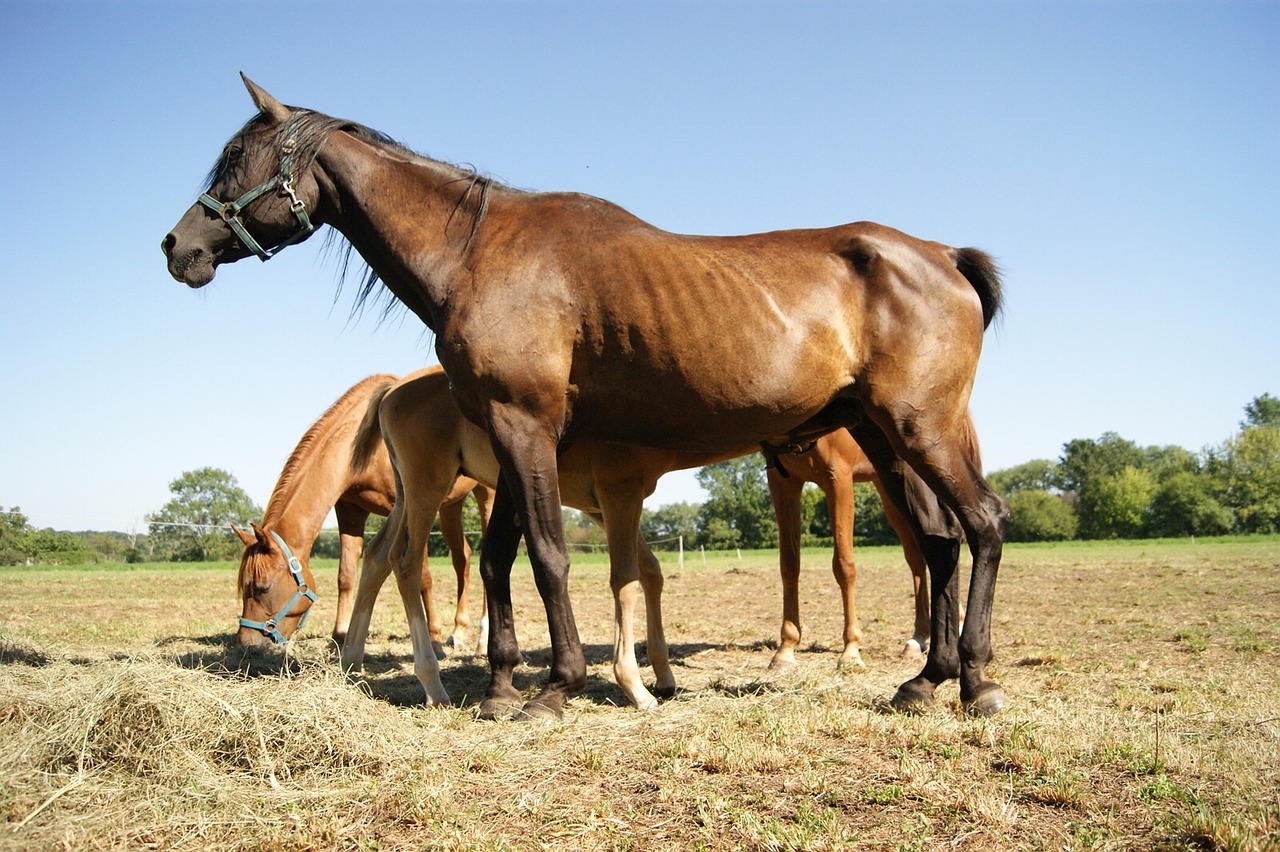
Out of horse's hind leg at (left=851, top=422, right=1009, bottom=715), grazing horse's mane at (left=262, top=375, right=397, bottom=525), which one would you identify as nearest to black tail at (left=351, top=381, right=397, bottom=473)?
grazing horse's mane at (left=262, top=375, right=397, bottom=525)

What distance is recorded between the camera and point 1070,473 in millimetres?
94188

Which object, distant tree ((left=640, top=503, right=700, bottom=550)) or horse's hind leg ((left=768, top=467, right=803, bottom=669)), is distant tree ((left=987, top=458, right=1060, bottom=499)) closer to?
distant tree ((left=640, top=503, right=700, bottom=550))

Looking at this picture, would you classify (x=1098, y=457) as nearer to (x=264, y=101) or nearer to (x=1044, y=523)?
(x=1044, y=523)

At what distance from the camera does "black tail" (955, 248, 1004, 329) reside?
17.0 ft

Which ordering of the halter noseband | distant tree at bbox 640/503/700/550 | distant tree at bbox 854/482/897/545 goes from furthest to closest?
distant tree at bbox 640/503/700/550, distant tree at bbox 854/482/897/545, the halter noseband

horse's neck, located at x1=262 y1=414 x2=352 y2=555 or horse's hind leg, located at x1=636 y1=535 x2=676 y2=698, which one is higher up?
horse's neck, located at x1=262 y1=414 x2=352 y2=555

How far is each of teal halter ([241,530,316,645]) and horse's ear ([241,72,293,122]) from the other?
408cm

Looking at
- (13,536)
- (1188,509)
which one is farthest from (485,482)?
(1188,509)

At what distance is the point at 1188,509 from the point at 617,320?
247ft

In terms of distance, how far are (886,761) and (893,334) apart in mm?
2244

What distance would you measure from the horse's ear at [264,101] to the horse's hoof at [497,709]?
361 centimetres

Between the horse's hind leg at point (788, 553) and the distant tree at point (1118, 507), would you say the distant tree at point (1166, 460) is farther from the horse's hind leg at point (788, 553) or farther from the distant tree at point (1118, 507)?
the horse's hind leg at point (788, 553)

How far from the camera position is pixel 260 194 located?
16.3 feet

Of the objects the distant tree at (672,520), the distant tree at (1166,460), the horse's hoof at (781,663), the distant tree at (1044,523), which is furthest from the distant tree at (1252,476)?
the horse's hoof at (781,663)
